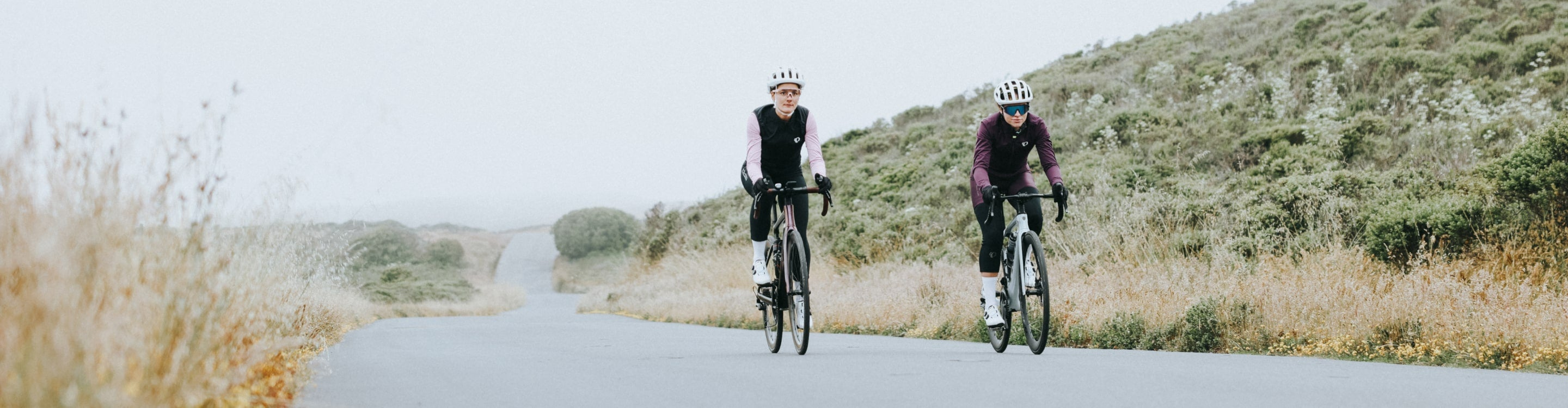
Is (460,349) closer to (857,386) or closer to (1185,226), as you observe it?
(857,386)

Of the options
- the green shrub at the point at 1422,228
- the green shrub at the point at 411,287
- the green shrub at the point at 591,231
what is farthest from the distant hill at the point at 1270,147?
the green shrub at the point at 591,231

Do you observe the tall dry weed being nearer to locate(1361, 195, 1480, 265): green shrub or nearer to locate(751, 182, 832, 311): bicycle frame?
locate(751, 182, 832, 311): bicycle frame

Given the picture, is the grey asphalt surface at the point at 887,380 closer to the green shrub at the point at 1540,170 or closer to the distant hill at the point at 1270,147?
the distant hill at the point at 1270,147

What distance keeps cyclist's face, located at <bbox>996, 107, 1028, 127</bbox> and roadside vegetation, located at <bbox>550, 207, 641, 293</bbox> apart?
→ 71.1 meters

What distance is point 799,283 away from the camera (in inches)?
293

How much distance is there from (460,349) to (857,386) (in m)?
4.57

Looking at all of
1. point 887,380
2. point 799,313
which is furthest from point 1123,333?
point 887,380

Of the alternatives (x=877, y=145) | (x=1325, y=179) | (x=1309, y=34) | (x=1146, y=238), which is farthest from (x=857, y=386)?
(x=877, y=145)

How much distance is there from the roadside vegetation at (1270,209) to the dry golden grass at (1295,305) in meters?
0.03

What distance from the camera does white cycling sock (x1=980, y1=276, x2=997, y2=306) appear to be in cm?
785

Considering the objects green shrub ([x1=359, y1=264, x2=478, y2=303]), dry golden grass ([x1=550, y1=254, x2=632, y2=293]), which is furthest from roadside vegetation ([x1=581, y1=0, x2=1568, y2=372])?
dry golden grass ([x1=550, y1=254, x2=632, y2=293])

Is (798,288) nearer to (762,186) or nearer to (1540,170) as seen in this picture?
(762,186)

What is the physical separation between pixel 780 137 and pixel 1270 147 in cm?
1186

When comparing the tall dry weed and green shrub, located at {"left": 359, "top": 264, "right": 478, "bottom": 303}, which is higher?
the tall dry weed
